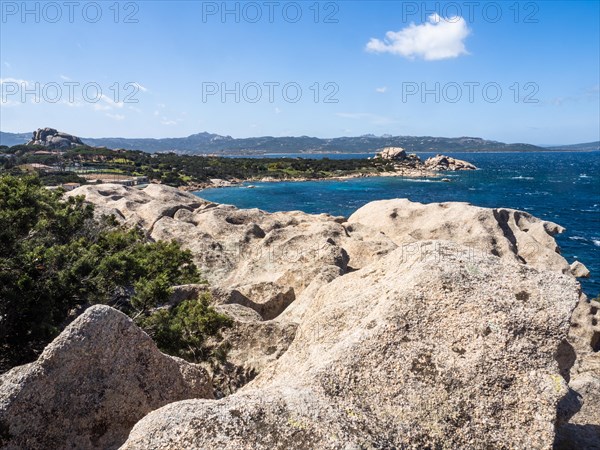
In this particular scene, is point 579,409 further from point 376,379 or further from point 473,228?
point 473,228

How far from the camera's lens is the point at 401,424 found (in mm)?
8609

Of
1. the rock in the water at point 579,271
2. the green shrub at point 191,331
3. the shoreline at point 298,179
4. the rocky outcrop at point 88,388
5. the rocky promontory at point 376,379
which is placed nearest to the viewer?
the rocky promontory at point 376,379

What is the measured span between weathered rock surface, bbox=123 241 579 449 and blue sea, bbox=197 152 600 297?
58.8 metres

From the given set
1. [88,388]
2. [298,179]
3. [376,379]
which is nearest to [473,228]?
[376,379]

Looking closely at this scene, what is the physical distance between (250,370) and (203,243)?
Answer: 20.7 m

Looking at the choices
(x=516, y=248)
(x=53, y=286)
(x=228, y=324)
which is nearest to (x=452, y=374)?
(x=228, y=324)

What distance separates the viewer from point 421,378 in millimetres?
9281

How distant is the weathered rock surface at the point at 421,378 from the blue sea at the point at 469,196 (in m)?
58.8

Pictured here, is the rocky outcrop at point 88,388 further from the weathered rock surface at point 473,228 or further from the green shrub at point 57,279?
the weathered rock surface at point 473,228

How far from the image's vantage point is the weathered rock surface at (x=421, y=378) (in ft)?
25.0

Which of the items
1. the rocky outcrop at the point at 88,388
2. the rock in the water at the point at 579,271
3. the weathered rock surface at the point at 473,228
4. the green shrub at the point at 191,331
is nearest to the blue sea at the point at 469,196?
the rock in the water at the point at 579,271

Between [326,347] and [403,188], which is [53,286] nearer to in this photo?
[326,347]

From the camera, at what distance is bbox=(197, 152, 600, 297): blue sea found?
79.4 meters

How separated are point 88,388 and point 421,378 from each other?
7725mm
